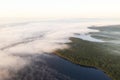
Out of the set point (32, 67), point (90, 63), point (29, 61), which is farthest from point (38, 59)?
point (90, 63)

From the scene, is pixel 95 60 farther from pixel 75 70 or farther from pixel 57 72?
pixel 57 72

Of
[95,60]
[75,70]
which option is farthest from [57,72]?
[95,60]

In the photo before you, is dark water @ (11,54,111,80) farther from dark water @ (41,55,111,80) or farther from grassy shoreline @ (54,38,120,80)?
grassy shoreline @ (54,38,120,80)

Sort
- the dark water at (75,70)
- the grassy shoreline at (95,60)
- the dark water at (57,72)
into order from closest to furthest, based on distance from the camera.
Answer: the dark water at (57,72) < the dark water at (75,70) < the grassy shoreline at (95,60)

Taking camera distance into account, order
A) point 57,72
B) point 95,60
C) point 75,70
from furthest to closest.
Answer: point 95,60
point 75,70
point 57,72

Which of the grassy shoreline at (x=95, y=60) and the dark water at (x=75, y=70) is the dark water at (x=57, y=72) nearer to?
the dark water at (x=75, y=70)

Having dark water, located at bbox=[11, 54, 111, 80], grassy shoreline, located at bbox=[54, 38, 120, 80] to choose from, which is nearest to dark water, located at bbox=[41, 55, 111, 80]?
dark water, located at bbox=[11, 54, 111, 80]

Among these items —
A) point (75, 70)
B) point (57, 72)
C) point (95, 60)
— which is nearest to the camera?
point (57, 72)

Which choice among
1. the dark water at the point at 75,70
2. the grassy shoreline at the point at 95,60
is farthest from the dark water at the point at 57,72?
the grassy shoreline at the point at 95,60

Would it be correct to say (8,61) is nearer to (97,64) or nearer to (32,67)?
(32,67)
